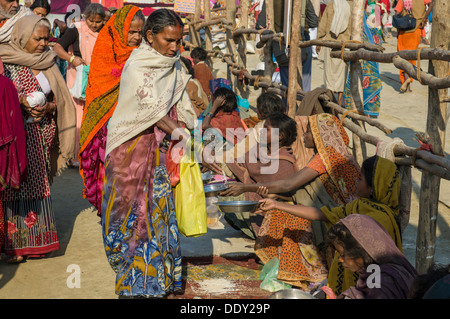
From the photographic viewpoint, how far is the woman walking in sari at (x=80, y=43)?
23.1 feet

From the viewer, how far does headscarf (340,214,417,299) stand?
283 cm

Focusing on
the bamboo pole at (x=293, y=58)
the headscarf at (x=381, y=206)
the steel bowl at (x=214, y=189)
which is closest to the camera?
the headscarf at (x=381, y=206)

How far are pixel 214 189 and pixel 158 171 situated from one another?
435 mm

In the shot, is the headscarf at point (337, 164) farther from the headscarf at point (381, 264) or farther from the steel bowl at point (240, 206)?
the headscarf at point (381, 264)

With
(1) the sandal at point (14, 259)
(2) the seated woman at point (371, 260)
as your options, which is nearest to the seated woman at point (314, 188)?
(2) the seated woman at point (371, 260)

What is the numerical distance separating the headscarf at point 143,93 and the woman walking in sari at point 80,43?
11.0 ft

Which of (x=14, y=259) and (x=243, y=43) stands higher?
(x=243, y=43)

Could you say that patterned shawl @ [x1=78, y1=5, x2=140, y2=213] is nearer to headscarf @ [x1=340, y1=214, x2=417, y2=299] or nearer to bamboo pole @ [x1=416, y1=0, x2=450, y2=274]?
bamboo pole @ [x1=416, y1=0, x2=450, y2=274]

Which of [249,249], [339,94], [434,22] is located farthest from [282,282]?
[339,94]

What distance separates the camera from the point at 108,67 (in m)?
4.77

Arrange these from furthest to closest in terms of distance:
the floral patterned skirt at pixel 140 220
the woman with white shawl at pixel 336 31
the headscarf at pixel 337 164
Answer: the woman with white shawl at pixel 336 31, the headscarf at pixel 337 164, the floral patterned skirt at pixel 140 220

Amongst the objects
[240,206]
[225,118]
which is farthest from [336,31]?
[240,206]

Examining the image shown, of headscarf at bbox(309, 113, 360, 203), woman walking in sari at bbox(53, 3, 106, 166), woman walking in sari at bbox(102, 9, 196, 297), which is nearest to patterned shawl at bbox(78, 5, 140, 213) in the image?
woman walking in sari at bbox(102, 9, 196, 297)

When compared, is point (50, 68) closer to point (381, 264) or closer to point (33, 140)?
point (33, 140)
